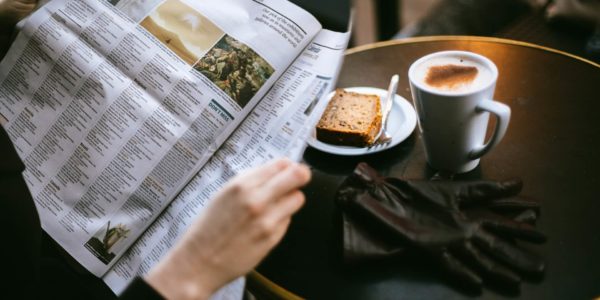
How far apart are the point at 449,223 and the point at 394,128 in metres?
0.24

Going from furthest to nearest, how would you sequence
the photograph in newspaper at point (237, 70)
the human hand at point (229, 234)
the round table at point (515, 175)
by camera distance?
the photograph in newspaper at point (237, 70)
the round table at point (515, 175)
the human hand at point (229, 234)

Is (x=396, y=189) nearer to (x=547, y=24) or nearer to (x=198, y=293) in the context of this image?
(x=198, y=293)

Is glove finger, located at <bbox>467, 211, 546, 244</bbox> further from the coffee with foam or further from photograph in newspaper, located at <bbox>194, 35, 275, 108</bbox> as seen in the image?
photograph in newspaper, located at <bbox>194, 35, 275, 108</bbox>

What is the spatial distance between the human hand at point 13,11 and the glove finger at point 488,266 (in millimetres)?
701

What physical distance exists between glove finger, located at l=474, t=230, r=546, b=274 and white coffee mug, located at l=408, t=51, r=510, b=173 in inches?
5.8

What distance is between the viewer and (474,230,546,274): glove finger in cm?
63

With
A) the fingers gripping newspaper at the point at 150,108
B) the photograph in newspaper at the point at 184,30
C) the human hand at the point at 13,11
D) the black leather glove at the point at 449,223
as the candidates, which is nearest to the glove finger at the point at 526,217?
the black leather glove at the point at 449,223

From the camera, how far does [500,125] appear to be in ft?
2.30

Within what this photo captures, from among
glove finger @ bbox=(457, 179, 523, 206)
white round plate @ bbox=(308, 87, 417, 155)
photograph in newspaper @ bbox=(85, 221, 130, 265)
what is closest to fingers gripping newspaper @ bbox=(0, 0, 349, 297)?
photograph in newspaper @ bbox=(85, 221, 130, 265)

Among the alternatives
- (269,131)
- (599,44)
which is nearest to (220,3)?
(269,131)

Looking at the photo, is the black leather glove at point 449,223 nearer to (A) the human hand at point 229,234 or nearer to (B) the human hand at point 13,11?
(A) the human hand at point 229,234

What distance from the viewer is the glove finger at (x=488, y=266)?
2.02 ft

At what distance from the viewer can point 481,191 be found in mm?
679

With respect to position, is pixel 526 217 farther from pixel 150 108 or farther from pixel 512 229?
pixel 150 108
